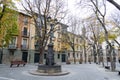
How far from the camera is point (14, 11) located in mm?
23188

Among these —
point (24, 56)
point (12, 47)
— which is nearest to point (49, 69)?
point (12, 47)

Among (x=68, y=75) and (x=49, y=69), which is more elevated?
(x=49, y=69)

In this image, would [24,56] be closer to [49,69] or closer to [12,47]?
[12,47]

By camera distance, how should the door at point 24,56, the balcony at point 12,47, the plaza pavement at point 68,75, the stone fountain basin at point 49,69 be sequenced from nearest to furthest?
the plaza pavement at point 68,75, the stone fountain basin at point 49,69, the balcony at point 12,47, the door at point 24,56

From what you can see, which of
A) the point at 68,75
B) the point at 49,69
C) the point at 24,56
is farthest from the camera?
the point at 24,56

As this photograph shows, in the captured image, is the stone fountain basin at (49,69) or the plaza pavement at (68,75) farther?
the stone fountain basin at (49,69)

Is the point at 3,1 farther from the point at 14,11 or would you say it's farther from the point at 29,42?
the point at 29,42

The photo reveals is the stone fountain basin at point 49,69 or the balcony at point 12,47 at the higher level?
the balcony at point 12,47

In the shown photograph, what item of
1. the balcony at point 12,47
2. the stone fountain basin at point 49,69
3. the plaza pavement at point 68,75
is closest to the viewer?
the plaza pavement at point 68,75

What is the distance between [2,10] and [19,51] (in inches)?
583

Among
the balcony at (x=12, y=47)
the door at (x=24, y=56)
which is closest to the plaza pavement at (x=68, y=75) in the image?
the balcony at (x=12, y=47)

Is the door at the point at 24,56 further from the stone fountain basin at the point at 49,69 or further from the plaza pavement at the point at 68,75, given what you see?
the stone fountain basin at the point at 49,69

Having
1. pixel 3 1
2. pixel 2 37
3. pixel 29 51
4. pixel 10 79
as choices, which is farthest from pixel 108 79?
pixel 29 51

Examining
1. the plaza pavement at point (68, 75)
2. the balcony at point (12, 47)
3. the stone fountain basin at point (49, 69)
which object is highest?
the balcony at point (12, 47)
